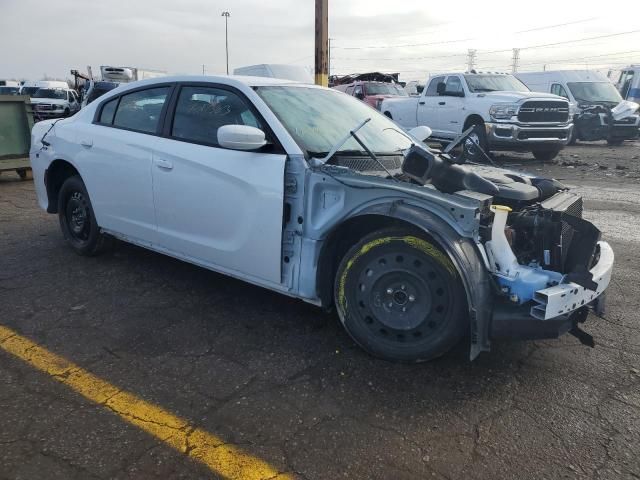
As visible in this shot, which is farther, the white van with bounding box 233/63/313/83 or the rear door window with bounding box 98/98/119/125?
the white van with bounding box 233/63/313/83

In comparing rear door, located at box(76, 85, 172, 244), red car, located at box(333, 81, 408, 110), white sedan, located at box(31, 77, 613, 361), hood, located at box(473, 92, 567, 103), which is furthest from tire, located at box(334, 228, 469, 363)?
red car, located at box(333, 81, 408, 110)

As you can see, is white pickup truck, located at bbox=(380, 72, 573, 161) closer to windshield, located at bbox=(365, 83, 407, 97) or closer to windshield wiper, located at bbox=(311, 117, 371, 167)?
windshield, located at bbox=(365, 83, 407, 97)

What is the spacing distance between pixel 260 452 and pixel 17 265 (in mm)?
3604

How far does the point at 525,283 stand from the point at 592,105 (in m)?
17.4

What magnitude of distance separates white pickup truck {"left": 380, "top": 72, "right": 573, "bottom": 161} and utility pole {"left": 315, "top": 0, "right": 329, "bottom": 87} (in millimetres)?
2356

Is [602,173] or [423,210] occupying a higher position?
[423,210]

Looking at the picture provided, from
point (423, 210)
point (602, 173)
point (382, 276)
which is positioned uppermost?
point (423, 210)

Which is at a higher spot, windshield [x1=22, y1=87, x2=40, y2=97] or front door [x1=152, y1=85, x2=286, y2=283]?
front door [x1=152, y1=85, x2=286, y2=283]

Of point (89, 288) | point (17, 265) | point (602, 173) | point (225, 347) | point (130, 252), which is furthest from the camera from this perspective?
point (602, 173)

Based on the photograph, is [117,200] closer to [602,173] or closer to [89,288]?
[89,288]

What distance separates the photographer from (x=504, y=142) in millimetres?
12125

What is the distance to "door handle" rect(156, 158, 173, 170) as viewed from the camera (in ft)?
12.8

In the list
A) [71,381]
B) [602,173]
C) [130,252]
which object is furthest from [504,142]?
[71,381]

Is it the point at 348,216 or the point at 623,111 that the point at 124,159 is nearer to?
the point at 348,216
